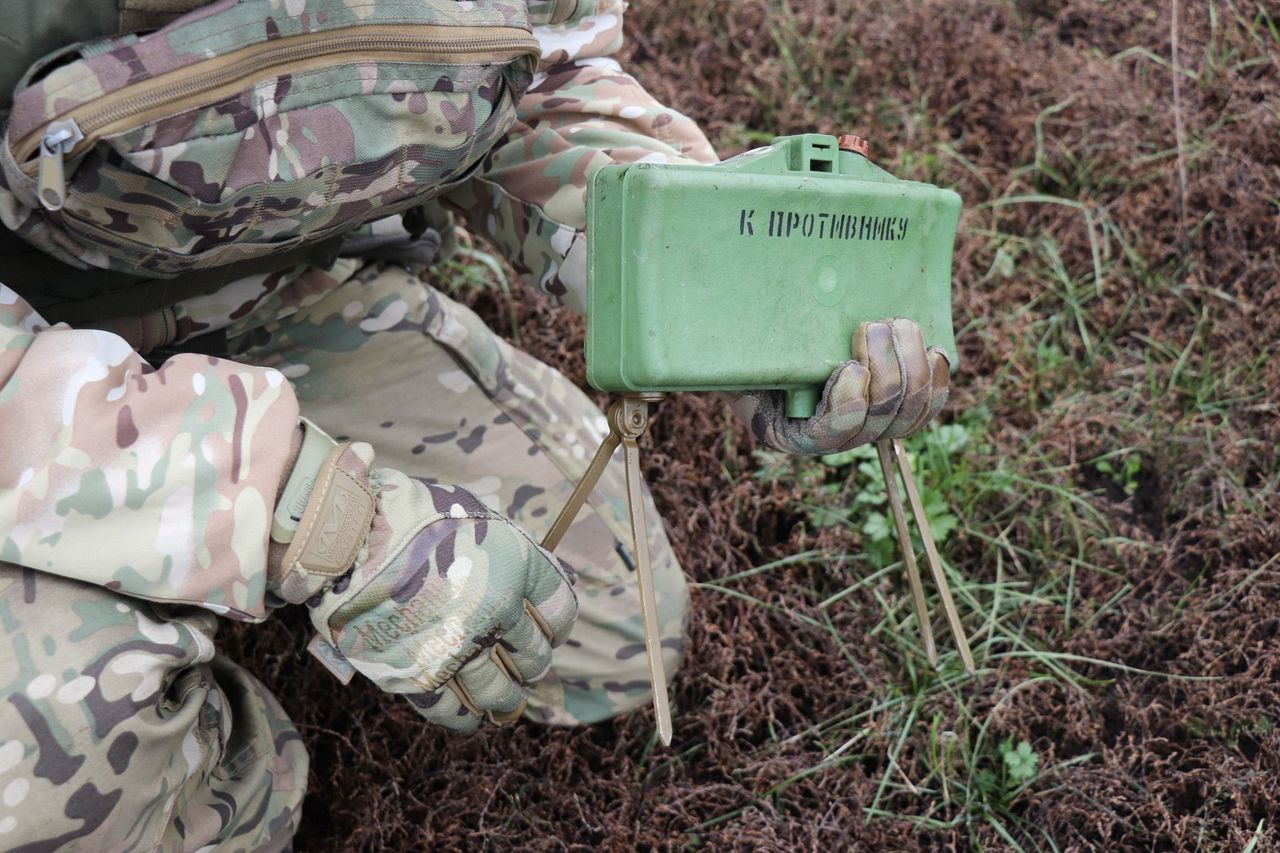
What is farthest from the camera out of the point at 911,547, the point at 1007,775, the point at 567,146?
the point at 1007,775

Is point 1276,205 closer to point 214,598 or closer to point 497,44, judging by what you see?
point 497,44

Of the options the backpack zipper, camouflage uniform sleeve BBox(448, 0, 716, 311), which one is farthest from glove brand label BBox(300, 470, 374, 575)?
camouflage uniform sleeve BBox(448, 0, 716, 311)

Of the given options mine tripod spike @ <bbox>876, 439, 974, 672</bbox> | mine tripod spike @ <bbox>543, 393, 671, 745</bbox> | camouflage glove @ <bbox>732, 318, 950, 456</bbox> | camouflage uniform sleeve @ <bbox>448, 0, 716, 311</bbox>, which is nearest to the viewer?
mine tripod spike @ <bbox>543, 393, 671, 745</bbox>

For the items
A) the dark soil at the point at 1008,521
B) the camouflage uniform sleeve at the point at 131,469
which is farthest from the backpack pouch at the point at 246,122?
the dark soil at the point at 1008,521

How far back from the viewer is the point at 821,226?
4.81ft

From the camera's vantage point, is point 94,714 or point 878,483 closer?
point 94,714

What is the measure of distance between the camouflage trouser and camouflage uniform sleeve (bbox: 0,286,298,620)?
92 mm

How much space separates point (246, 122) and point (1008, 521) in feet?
5.79

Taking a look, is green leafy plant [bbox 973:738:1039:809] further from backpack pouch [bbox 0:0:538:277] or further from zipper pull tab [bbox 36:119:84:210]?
zipper pull tab [bbox 36:119:84:210]

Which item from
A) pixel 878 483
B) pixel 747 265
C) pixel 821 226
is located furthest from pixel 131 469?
pixel 878 483

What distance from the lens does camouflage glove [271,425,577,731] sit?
1.37 meters

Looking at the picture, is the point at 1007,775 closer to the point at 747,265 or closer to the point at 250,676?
the point at 747,265

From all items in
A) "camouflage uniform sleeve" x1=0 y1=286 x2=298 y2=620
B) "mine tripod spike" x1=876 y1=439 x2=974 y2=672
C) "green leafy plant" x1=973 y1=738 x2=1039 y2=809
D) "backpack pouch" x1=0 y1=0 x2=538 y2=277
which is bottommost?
"green leafy plant" x1=973 y1=738 x2=1039 y2=809

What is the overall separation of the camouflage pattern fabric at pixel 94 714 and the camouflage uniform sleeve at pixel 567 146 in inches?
32.4
